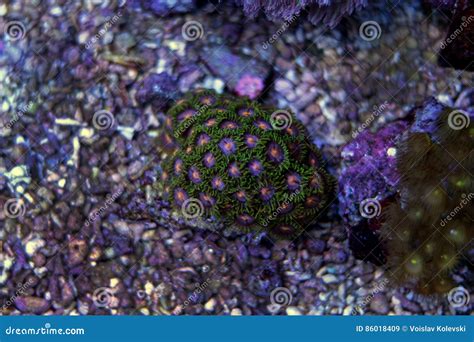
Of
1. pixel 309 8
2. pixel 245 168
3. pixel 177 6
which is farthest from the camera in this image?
pixel 177 6

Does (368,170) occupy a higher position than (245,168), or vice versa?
(368,170)

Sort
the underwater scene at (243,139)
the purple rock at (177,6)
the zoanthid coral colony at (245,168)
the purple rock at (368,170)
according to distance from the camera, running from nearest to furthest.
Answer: the zoanthid coral colony at (245,168) → the underwater scene at (243,139) → the purple rock at (368,170) → the purple rock at (177,6)

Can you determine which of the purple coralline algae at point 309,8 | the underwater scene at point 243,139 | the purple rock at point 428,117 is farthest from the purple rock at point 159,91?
the purple rock at point 428,117

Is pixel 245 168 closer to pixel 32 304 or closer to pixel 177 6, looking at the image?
pixel 177 6

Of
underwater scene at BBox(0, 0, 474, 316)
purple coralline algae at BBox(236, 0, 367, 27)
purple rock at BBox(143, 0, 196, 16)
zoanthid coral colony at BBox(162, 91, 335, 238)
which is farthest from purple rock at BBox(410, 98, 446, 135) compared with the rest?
purple rock at BBox(143, 0, 196, 16)

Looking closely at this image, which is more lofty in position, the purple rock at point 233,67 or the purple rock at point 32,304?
the purple rock at point 233,67

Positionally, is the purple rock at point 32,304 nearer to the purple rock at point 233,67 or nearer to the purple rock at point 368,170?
the purple rock at point 233,67

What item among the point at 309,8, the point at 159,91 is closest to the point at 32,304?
the point at 159,91

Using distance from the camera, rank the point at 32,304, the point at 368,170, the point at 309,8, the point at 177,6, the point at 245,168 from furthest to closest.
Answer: the point at 177,6 → the point at 309,8 → the point at 32,304 → the point at 368,170 → the point at 245,168
